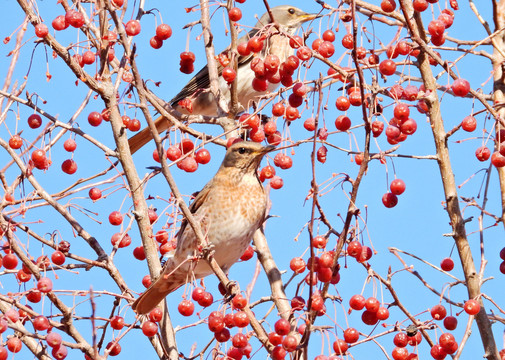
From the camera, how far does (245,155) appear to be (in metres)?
4.59

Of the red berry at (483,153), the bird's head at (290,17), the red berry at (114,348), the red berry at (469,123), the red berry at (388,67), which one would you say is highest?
the bird's head at (290,17)

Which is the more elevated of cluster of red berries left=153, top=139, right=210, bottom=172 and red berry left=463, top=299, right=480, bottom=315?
cluster of red berries left=153, top=139, right=210, bottom=172

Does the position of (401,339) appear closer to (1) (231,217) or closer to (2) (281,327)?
(2) (281,327)

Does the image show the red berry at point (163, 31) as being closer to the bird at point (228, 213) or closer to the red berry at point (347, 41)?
the bird at point (228, 213)

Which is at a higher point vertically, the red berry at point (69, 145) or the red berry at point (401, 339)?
the red berry at point (69, 145)

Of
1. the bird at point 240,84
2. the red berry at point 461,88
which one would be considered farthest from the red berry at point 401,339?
the bird at point 240,84

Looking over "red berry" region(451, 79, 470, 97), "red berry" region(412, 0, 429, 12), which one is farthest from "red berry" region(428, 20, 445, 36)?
"red berry" region(451, 79, 470, 97)

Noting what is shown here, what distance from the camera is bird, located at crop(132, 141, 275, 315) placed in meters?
4.34

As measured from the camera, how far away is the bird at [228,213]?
434 centimetres

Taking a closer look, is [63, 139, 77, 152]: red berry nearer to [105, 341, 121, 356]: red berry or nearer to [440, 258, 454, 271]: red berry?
[105, 341, 121, 356]: red berry

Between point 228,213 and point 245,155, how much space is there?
0.36 metres

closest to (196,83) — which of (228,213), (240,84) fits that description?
(240,84)

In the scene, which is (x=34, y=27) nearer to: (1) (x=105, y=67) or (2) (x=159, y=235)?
(1) (x=105, y=67)

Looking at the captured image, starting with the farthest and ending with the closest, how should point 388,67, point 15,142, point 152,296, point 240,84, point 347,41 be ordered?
point 240,84, point 152,296, point 15,142, point 347,41, point 388,67
